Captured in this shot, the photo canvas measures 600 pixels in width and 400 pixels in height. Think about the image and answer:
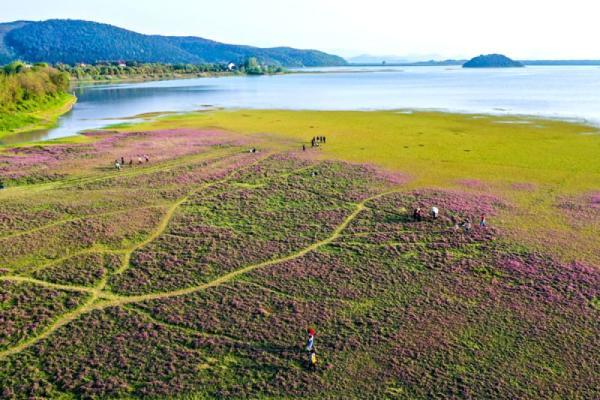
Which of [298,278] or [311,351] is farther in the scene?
[298,278]

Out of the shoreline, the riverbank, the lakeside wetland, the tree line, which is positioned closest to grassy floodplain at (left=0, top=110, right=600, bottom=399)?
the lakeside wetland

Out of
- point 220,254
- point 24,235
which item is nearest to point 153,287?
point 220,254

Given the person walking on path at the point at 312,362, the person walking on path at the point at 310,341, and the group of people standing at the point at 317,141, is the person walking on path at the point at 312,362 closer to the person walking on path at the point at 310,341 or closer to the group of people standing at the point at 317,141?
the person walking on path at the point at 310,341

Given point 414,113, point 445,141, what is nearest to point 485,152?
point 445,141

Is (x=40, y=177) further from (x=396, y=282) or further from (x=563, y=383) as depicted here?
(x=563, y=383)

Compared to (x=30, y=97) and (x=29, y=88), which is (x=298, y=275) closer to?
(x=30, y=97)

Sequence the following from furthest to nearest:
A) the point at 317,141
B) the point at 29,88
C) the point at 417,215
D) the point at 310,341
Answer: the point at 29,88, the point at 317,141, the point at 417,215, the point at 310,341

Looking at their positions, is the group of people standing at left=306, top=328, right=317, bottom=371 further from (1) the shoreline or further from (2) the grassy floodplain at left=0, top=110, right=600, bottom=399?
(1) the shoreline
